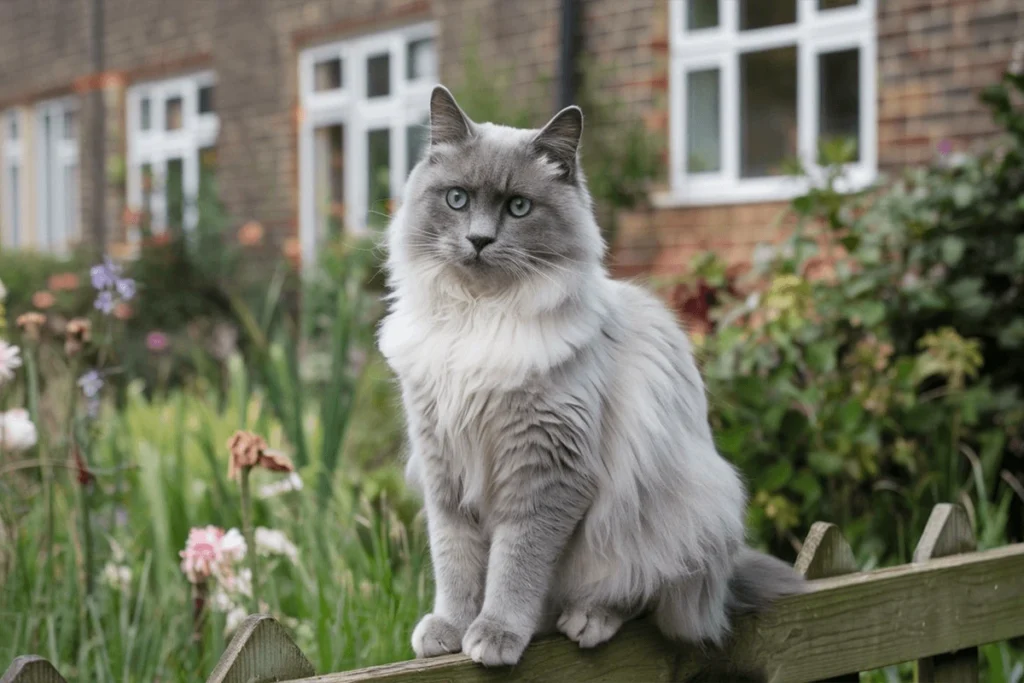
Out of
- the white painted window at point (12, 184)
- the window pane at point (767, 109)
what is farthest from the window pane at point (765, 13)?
the white painted window at point (12, 184)

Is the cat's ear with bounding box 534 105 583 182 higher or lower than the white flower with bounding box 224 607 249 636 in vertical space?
higher

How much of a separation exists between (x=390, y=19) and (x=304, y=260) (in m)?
1.98

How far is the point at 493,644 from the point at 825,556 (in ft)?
2.64

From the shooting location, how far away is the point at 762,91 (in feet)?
22.3

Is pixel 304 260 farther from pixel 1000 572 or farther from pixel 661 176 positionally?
pixel 1000 572

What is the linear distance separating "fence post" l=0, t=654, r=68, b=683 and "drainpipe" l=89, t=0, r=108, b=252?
11.1 metres

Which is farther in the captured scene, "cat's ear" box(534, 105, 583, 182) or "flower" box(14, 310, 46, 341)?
"flower" box(14, 310, 46, 341)

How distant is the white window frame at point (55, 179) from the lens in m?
13.2

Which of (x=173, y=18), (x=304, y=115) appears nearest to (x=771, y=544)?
(x=304, y=115)

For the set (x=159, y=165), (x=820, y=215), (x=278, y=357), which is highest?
(x=159, y=165)

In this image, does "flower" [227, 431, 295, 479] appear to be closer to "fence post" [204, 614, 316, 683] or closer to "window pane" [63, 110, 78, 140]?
"fence post" [204, 614, 316, 683]

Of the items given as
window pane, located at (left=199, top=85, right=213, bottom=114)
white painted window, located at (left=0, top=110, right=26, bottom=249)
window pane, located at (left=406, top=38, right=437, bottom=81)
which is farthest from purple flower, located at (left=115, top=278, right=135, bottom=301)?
white painted window, located at (left=0, top=110, right=26, bottom=249)

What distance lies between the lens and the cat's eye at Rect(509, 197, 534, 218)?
6.70 ft

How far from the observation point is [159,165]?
38.6 ft
